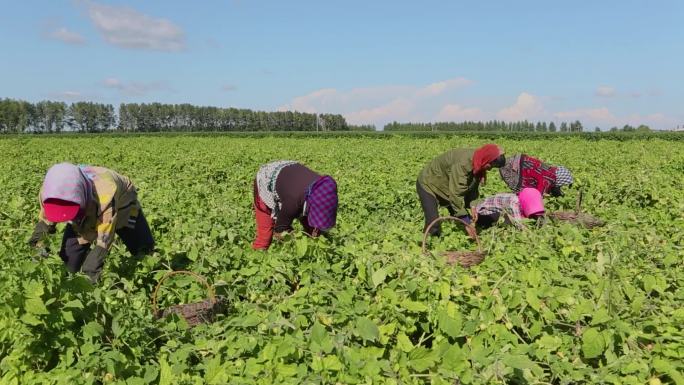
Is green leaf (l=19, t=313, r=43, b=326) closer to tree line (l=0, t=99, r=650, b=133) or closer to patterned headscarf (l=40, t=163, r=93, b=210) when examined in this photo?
patterned headscarf (l=40, t=163, r=93, b=210)

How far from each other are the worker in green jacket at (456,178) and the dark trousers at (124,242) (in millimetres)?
2907

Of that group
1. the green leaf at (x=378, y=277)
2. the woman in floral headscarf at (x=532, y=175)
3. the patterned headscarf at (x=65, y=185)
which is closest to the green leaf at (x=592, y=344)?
the green leaf at (x=378, y=277)

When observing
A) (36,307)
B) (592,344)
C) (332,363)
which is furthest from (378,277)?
(36,307)

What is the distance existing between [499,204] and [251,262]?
3.15 metres

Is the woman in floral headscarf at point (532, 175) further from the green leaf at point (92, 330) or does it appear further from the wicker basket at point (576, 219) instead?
the green leaf at point (92, 330)

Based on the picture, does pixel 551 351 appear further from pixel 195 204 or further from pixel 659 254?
pixel 195 204

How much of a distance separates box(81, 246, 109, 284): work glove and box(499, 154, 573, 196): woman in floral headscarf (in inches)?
172

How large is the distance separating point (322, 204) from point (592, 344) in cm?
221

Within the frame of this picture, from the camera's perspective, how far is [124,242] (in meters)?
4.05

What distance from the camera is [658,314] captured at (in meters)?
2.59

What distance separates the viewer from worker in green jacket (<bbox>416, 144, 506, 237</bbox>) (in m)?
4.82

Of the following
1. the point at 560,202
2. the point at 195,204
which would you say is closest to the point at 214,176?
the point at 195,204

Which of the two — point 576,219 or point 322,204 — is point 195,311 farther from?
point 576,219

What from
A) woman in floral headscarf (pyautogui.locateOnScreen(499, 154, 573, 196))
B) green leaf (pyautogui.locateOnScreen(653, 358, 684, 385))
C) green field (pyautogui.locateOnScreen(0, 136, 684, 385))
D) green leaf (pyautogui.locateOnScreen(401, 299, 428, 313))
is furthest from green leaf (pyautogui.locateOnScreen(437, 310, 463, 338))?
woman in floral headscarf (pyautogui.locateOnScreen(499, 154, 573, 196))
